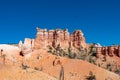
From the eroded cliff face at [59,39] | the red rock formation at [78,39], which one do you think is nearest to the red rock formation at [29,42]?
the eroded cliff face at [59,39]

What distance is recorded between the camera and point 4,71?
240 feet

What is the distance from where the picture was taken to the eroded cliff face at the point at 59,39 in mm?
153000

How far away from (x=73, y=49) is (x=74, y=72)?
50691mm

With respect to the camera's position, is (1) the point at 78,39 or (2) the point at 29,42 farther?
(1) the point at 78,39

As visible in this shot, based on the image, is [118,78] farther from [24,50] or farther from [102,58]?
[102,58]

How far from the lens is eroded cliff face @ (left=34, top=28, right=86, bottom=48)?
153m

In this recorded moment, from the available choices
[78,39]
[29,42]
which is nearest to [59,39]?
[78,39]

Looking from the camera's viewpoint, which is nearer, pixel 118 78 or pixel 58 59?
pixel 118 78

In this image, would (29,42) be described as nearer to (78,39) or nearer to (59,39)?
(59,39)

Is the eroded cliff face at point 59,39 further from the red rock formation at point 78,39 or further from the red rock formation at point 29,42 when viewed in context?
the red rock formation at point 29,42

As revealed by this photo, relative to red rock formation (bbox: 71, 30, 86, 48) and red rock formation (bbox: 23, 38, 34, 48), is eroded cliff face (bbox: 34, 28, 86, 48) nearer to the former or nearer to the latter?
red rock formation (bbox: 71, 30, 86, 48)

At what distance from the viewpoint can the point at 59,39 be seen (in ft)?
510

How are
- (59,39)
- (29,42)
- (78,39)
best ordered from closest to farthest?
(29,42), (59,39), (78,39)

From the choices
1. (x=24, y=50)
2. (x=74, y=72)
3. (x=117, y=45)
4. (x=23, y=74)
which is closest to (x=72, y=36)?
(x=117, y=45)
